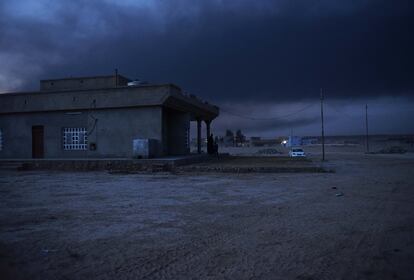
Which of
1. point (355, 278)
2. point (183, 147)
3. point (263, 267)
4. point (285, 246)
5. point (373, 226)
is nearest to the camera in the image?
point (355, 278)

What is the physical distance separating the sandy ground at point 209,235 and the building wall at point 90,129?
13.7 metres

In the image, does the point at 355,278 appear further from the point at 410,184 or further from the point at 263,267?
the point at 410,184

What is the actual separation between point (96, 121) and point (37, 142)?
5398 millimetres

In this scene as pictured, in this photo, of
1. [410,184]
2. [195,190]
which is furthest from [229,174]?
[410,184]

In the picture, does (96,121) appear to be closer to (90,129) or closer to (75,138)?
(90,129)

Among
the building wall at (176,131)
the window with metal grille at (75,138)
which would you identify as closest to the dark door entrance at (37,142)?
the window with metal grille at (75,138)

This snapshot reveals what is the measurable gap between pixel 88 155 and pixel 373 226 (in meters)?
23.1

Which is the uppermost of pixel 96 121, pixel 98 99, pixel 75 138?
pixel 98 99

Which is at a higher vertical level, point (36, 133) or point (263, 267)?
point (36, 133)

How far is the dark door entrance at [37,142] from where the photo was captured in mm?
28938

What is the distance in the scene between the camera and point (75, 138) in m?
28.2

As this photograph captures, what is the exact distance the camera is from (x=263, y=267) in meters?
5.34

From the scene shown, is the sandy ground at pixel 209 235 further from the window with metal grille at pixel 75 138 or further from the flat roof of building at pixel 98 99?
the window with metal grille at pixel 75 138

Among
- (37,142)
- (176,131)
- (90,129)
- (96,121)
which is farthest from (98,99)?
(176,131)
